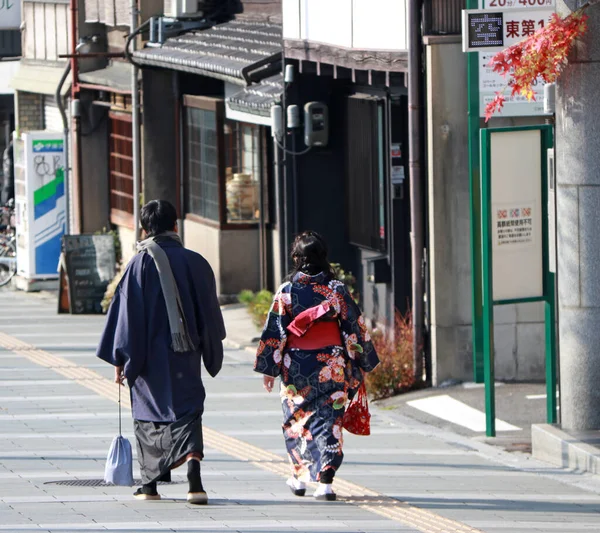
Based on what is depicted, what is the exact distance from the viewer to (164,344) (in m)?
8.32

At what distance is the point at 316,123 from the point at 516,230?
5819 millimetres

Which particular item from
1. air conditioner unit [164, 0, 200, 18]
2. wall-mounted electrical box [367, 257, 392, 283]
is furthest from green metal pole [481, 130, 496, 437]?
air conditioner unit [164, 0, 200, 18]

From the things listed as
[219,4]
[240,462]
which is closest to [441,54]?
[240,462]

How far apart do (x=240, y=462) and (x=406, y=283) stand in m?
5.25

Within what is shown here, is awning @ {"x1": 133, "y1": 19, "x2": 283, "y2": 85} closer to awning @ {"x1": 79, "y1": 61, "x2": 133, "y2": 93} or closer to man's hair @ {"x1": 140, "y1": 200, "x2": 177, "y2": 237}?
awning @ {"x1": 79, "y1": 61, "x2": 133, "y2": 93}

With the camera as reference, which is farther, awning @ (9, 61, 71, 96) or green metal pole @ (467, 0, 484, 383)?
awning @ (9, 61, 71, 96)

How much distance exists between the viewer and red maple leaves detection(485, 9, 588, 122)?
949 cm

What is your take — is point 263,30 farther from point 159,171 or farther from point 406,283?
point 406,283

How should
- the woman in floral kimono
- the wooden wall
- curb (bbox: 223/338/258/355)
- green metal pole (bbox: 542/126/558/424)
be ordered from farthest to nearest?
the wooden wall < curb (bbox: 223/338/258/355) < green metal pole (bbox: 542/126/558/424) < the woman in floral kimono

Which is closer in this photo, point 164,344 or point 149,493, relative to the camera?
point 164,344

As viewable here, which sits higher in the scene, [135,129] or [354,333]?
[135,129]

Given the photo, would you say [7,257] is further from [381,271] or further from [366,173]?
[381,271]

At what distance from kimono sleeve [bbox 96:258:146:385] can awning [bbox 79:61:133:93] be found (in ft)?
45.0

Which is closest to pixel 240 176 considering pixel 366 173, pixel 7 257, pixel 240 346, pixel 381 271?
pixel 240 346
